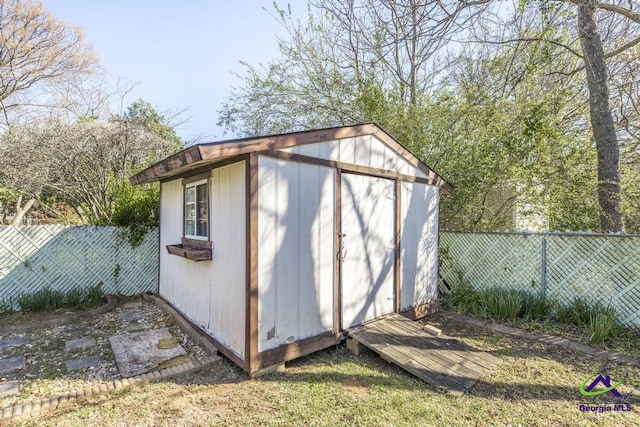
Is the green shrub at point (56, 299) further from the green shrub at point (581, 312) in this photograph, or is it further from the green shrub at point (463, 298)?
the green shrub at point (581, 312)

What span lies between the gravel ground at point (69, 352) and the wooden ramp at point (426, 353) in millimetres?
2039

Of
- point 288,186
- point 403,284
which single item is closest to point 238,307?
point 288,186

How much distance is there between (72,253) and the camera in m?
5.71

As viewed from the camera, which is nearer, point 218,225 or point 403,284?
point 218,225

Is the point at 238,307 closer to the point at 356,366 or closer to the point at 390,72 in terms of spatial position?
the point at 356,366

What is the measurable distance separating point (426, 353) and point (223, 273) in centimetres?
243

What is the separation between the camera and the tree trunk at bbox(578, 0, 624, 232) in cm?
553

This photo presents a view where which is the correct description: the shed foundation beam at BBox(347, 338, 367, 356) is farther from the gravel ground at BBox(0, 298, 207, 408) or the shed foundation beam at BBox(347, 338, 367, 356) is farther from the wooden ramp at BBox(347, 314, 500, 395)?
the gravel ground at BBox(0, 298, 207, 408)

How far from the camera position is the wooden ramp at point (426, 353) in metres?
3.16

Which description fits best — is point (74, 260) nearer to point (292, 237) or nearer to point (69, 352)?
point (69, 352)

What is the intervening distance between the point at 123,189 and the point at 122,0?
14.1 feet

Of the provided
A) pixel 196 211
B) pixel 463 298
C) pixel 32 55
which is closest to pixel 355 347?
pixel 196 211

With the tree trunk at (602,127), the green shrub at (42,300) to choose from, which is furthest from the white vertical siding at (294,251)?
the tree trunk at (602,127)

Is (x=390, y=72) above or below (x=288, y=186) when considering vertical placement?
above
